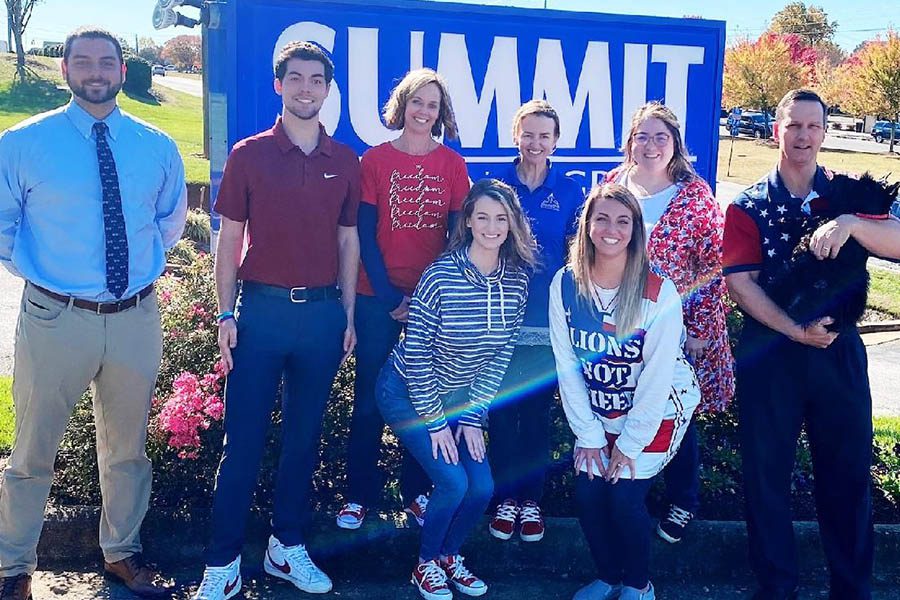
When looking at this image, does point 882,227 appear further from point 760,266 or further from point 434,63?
point 434,63

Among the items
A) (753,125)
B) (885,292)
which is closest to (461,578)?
(885,292)

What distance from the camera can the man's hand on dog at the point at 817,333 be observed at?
302 cm

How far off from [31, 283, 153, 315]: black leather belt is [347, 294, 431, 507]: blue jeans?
2.90 feet

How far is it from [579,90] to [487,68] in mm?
690

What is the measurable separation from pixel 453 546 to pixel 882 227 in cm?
202

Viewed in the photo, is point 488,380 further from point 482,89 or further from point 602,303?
point 482,89

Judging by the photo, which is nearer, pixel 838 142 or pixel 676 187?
pixel 676 187

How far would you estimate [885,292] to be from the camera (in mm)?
11000

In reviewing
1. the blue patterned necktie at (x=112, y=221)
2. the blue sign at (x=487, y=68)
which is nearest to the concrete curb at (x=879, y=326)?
the blue sign at (x=487, y=68)

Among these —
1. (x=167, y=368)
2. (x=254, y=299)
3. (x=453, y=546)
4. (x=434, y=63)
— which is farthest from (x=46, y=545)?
(x=434, y=63)

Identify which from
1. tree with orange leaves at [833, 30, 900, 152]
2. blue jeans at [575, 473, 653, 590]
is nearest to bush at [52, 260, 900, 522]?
blue jeans at [575, 473, 653, 590]

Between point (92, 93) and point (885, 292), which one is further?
point (885, 292)

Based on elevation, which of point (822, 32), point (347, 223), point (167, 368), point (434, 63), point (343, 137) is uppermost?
point (822, 32)

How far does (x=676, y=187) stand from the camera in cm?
357
